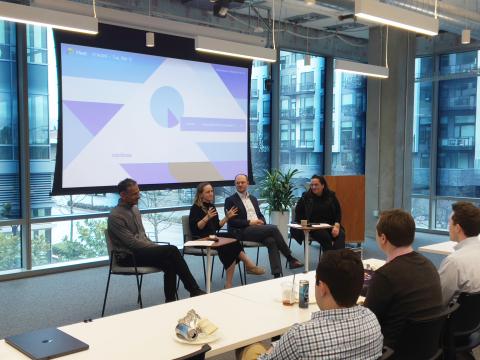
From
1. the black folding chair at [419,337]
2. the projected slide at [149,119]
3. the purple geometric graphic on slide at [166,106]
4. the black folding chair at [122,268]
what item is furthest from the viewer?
the purple geometric graphic on slide at [166,106]

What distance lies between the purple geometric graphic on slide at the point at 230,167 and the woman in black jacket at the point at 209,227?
1714 mm

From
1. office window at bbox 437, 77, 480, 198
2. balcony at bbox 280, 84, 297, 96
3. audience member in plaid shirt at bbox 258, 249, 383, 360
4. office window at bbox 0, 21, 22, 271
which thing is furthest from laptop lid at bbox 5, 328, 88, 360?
office window at bbox 437, 77, 480, 198

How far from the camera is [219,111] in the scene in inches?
283

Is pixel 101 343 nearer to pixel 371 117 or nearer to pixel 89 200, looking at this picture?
pixel 89 200

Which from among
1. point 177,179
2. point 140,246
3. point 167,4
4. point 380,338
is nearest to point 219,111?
point 177,179

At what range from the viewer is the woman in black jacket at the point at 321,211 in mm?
6277

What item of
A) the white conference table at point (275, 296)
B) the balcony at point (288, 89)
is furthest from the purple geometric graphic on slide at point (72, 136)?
the balcony at point (288, 89)

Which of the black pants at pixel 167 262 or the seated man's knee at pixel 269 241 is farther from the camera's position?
the seated man's knee at pixel 269 241

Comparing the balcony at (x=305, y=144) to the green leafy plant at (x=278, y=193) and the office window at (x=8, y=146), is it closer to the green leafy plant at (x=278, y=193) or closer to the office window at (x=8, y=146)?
the green leafy plant at (x=278, y=193)

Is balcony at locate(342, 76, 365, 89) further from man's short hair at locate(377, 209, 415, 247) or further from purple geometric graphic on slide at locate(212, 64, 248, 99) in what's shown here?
man's short hair at locate(377, 209, 415, 247)

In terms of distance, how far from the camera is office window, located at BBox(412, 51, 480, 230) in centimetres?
914

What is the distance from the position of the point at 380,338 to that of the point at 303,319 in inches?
26.9

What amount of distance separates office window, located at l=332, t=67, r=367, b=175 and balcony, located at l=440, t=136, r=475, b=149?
1.52 metres

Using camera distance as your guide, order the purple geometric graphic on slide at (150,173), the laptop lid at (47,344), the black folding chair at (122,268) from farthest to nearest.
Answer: the purple geometric graphic on slide at (150,173), the black folding chair at (122,268), the laptop lid at (47,344)
